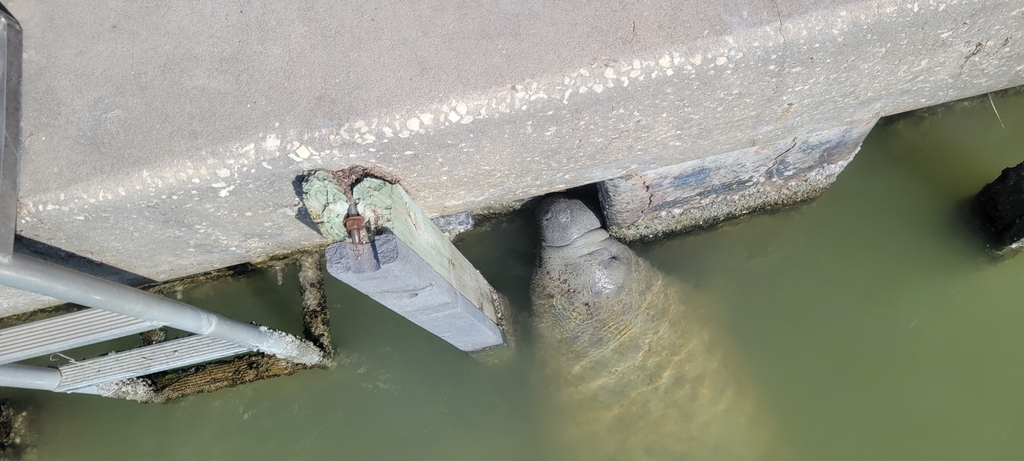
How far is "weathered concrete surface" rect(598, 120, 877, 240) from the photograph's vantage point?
8.25 feet

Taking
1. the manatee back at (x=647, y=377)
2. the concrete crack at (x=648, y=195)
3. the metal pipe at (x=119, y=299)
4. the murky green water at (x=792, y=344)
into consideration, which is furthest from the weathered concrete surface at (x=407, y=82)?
the murky green water at (x=792, y=344)

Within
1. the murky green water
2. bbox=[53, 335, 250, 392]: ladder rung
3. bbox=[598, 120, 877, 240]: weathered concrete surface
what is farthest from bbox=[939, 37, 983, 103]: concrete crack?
bbox=[53, 335, 250, 392]: ladder rung

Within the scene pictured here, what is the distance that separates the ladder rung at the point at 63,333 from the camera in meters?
2.18

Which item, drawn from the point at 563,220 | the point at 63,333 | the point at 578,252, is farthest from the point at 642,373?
the point at 63,333

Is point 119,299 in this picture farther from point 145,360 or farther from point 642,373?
point 642,373

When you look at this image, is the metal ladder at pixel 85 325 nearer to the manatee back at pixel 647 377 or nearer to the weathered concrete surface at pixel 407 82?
the weathered concrete surface at pixel 407 82

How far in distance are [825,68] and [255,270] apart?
317 centimetres

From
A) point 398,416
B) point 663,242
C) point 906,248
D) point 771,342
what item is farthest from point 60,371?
point 906,248

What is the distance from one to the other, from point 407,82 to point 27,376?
232 cm

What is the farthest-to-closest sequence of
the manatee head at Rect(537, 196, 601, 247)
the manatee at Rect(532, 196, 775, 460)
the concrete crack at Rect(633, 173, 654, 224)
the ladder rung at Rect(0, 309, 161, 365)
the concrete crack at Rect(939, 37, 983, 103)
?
the manatee at Rect(532, 196, 775, 460), the manatee head at Rect(537, 196, 601, 247), the concrete crack at Rect(633, 173, 654, 224), the ladder rung at Rect(0, 309, 161, 365), the concrete crack at Rect(939, 37, 983, 103)

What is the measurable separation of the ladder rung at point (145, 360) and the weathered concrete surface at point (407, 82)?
0.72 metres

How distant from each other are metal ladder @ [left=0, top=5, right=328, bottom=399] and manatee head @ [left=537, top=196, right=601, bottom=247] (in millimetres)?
1456

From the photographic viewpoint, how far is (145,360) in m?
2.62

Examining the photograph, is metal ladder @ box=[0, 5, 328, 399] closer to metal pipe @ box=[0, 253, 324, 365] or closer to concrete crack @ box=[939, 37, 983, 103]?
metal pipe @ box=[0, 253, 324, 365]
